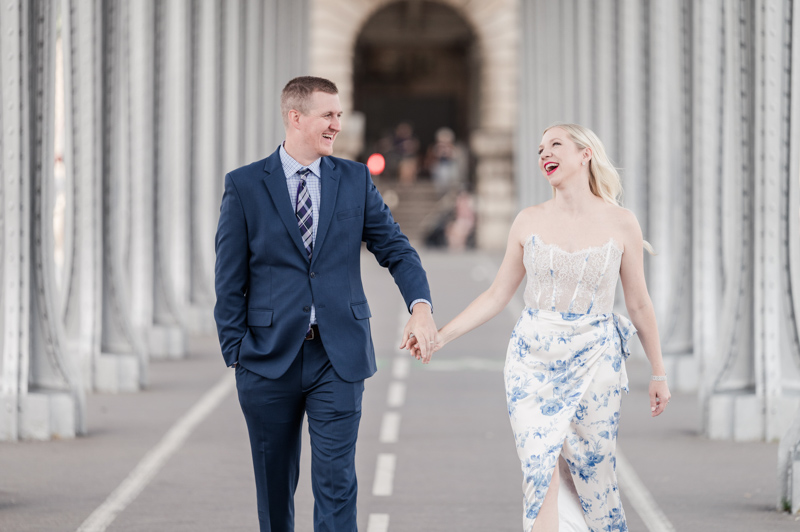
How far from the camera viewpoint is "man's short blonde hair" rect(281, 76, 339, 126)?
5.00 metres

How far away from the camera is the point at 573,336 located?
5117 mm

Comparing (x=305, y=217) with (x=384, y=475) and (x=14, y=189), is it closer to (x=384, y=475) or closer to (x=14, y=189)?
(x=384, y=475)

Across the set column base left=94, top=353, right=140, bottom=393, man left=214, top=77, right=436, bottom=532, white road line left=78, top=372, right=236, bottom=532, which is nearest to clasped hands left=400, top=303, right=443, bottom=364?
man left=214, top=77, right=436, bottom=532

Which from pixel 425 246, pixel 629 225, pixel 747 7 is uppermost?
pixel 747 7

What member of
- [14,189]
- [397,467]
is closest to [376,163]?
[14,189]

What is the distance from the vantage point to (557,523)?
5188mm

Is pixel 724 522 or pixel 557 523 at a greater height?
pixel 557 523

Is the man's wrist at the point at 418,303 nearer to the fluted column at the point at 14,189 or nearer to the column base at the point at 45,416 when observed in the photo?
the column base at the point at 45,416

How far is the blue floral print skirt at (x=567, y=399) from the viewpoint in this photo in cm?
512

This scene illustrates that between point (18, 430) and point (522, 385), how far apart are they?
572cm

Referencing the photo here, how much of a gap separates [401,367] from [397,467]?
6.08 m

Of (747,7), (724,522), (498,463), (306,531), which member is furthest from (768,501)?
(747,7)

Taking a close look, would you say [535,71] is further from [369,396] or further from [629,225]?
[629,225]

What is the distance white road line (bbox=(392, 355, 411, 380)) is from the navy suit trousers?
8819mm
